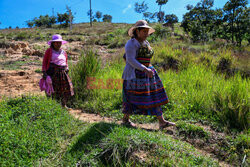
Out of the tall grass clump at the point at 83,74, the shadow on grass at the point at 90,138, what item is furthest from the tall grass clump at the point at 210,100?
the tall grass clump at the point at 83,74

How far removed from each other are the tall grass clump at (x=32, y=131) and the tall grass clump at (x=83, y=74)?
1.31 meters

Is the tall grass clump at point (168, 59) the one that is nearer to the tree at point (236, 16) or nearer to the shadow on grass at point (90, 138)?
the shadow on grass at point (90, 138)

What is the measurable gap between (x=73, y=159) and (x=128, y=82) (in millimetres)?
1358

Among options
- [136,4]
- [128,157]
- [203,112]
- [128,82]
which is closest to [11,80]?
[128,82]

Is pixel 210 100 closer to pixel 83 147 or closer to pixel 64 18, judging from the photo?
pixel 83 147

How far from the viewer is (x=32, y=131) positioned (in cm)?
264

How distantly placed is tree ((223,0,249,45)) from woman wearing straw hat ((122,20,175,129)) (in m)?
12.5

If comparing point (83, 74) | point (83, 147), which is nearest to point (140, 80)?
point (83, 147)

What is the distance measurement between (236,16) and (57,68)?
1371 cm

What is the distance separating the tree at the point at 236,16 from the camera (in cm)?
1219

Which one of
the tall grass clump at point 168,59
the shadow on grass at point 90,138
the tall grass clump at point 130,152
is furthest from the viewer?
the tall grass clump at point 168,59

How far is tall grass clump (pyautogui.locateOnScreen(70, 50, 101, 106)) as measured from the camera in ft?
15.5

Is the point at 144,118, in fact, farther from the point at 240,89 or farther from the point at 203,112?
the point at 240,89

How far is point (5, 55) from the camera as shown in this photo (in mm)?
10945
